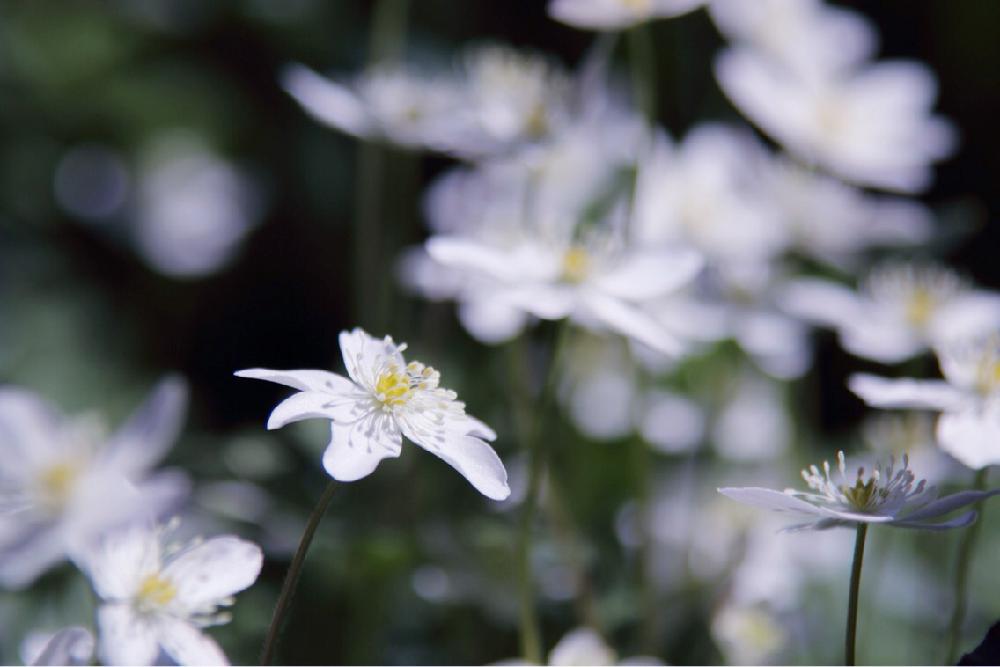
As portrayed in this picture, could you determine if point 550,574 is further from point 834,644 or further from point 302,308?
point 302,308

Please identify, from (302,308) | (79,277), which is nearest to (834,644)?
(302,308)

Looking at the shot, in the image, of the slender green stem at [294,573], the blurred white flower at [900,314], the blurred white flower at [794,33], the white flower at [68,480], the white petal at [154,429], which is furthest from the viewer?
the blurred white flower at [794,33]

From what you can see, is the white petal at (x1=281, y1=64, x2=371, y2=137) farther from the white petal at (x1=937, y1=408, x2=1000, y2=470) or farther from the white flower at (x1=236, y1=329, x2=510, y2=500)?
the white petal at (x1=937, y1=408, x2=1000, y2=470)

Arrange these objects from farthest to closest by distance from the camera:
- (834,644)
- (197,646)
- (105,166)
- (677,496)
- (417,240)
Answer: (105,166) → (417,240) → (677,496) → (834,644) → (197,646)

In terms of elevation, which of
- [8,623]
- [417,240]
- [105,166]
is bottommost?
[8,623]

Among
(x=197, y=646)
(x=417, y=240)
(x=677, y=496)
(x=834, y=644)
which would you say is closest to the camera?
(x=197, y=646)

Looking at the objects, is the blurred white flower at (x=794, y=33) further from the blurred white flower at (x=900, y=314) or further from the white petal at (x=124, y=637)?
the white petal at (x=124, y=637)

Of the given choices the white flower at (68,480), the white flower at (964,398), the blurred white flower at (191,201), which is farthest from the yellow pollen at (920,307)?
the blurred white flower at (191,201)

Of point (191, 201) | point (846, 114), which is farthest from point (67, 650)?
point (191, 201)
